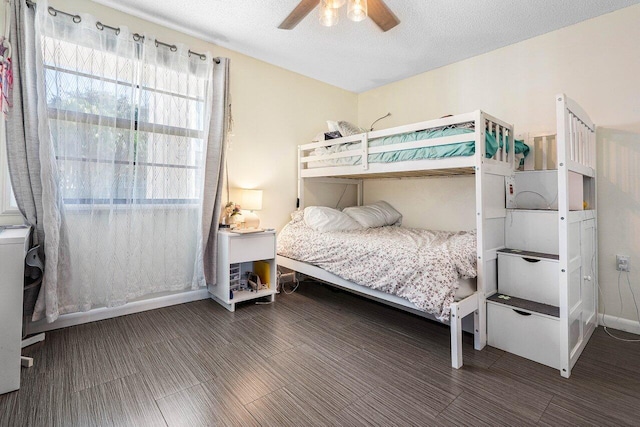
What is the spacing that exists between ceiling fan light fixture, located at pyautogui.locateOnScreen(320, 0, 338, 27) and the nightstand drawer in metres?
1.74

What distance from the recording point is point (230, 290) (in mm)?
2588

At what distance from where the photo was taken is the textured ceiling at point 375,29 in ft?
7.35

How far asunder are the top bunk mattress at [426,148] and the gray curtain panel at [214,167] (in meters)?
1.14

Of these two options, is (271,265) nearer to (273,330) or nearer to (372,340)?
(273,330)

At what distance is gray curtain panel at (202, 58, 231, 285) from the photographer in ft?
8.77

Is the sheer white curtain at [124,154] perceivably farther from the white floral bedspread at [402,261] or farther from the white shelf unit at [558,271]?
the white shelf unit at [558,271]

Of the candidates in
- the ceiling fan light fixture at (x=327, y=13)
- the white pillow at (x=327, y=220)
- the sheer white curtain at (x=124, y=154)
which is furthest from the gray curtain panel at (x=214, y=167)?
the ceiling fan light fixture at (x=327, y=13)

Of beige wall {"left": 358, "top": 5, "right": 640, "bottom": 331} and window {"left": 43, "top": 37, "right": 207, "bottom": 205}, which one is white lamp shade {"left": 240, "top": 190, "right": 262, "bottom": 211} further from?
beige wall {"left": 358, "top": 5, "right": 640, "bottom": 331}

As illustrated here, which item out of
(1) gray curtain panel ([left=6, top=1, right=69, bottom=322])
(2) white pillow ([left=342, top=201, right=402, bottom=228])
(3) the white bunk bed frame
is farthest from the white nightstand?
(1) gray curtain panel ([left=6, top=1, right=69, bottom=322])

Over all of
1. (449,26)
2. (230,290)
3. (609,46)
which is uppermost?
(449,26)

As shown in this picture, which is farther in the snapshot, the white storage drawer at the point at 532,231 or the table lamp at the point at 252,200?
the table lamp at the point at 252,200

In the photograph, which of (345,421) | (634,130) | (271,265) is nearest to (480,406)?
(345,421)

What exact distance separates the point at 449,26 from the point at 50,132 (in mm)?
3123

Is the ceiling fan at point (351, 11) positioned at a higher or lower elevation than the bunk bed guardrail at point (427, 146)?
higher
